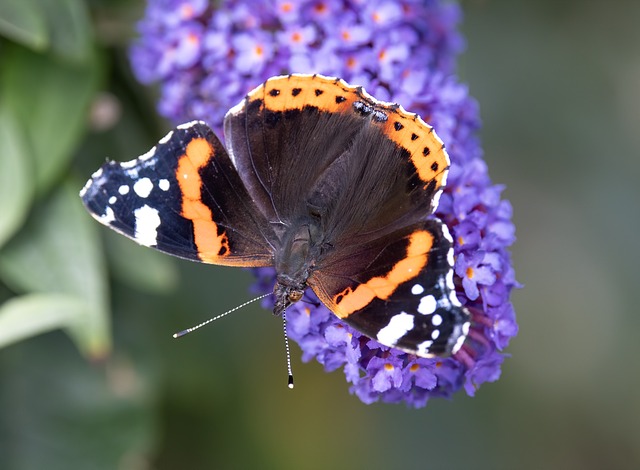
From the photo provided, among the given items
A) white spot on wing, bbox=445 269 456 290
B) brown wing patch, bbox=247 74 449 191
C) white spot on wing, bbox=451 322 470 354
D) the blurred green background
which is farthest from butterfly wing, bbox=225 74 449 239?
the blurred green background

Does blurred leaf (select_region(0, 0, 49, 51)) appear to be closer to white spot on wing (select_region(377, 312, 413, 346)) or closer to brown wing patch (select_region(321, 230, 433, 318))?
brown wing patch (select_region(321, 230, 433, 318))

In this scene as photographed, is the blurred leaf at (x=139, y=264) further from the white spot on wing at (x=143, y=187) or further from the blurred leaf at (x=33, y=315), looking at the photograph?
the white spot on wing at (x=143, y=187)

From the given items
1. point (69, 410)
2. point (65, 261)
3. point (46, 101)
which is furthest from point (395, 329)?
point (69, 410)

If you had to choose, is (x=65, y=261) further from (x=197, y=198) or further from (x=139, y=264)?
(x=197, y=198)

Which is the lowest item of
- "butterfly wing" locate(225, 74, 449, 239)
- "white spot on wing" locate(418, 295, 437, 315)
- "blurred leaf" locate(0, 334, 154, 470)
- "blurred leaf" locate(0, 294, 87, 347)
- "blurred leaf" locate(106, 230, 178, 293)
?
"blurred leaf" locate(0, 334, 154, 470)

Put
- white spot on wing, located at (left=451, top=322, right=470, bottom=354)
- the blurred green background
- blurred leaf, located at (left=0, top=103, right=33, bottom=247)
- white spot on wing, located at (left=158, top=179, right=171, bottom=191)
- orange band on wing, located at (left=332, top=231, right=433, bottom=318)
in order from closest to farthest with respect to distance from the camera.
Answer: white spot on wing, located at (left=451, top=322, right=470, bottom=354) → orange band on wing, located at (left=332, top=231, right=433, bottom=318) → white spot on wing, located at (left=158, top=179, right=171, bottom=191) → blurred leaf, located at (left=0, top=103, right=33, bottom=247) → the blurred green background

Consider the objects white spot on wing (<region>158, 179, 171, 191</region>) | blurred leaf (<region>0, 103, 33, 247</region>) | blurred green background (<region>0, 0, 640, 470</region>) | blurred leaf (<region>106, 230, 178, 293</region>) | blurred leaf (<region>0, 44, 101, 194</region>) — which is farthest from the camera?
blurred green background (<region>0, 0, 640, 470</region>)

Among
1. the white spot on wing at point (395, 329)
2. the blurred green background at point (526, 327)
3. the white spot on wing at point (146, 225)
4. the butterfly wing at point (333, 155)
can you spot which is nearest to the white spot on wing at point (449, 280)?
the white spot on wing at point (395, 329)
